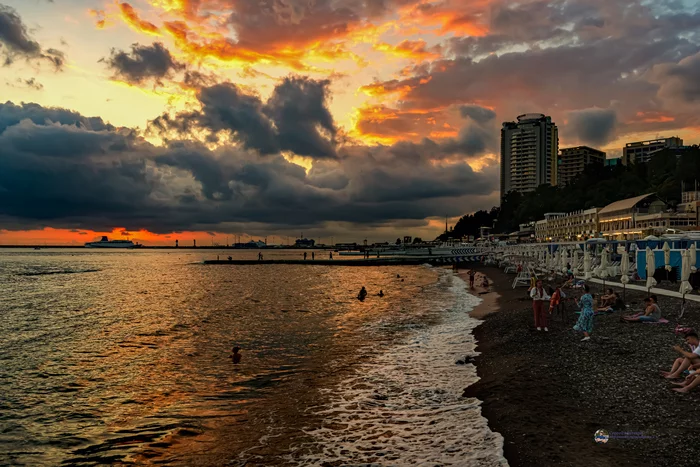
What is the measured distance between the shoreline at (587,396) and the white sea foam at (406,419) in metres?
0.52

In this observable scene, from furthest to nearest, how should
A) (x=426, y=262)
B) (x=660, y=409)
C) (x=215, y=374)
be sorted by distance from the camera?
(x=426, y=262) < (x=215, y=374) < (x=660, y=409)

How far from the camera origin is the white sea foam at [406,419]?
9844 millimetres

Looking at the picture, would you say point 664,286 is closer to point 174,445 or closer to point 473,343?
point 473,343

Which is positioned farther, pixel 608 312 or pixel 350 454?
pixel 608 312

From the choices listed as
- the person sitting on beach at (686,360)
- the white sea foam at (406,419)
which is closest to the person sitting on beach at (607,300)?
the white sea foam at (406,419)

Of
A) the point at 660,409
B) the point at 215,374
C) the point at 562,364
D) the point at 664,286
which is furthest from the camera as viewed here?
the point at 664,286

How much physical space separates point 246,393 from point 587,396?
10.1 metres

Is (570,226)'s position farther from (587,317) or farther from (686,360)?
(686,360)

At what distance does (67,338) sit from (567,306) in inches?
1136

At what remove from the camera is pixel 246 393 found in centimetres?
1555

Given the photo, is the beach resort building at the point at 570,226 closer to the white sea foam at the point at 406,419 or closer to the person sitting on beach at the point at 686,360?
the white sea foam at the point at 406,419

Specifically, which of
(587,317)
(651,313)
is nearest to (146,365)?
(587,317)

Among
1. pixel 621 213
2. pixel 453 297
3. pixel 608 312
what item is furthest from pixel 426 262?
pixel 608 312

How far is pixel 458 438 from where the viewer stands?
10.6 m
